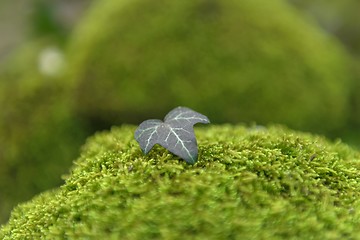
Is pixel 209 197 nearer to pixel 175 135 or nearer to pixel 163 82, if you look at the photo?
pixel 175 135

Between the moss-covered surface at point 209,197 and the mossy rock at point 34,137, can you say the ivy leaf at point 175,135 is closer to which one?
the moss-covered surface at point 209,197

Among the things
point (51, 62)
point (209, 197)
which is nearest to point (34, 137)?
point (51, 62)

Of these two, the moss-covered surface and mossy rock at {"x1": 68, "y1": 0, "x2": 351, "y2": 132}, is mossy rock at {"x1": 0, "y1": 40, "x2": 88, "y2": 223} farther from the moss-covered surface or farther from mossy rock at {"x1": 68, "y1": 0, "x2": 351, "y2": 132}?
the moss-covered surface

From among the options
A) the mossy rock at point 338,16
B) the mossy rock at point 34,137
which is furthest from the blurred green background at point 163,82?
the mossy rock at point 338,16

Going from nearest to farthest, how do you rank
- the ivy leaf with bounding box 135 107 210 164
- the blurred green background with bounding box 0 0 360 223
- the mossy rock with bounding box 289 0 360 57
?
the ivy leaf with bounding box 135 107 210 164, the blurred green background with bounding box 0 0 360 223, the mossy rock with bounding box 289 0 360 57

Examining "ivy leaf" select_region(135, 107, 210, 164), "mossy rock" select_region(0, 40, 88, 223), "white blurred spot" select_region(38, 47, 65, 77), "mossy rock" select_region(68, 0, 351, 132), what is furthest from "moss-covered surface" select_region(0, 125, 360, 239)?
"white blurred spot" select_region(38, 47, 65, 77)

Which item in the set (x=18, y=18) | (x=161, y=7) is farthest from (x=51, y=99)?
(x=18, y=18)
